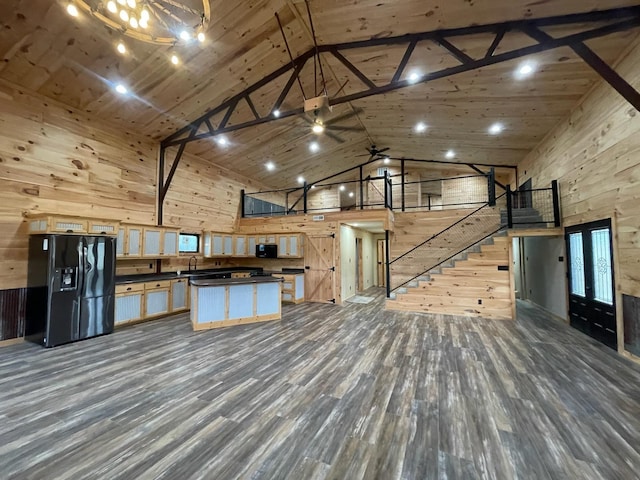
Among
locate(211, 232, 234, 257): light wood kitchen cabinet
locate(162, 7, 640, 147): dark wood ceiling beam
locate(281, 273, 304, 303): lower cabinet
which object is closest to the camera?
locate(162, 7, 640, 147): dark wood ceiling beam

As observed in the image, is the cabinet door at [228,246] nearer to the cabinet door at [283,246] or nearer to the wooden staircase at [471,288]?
the cabinet door at [283,246]

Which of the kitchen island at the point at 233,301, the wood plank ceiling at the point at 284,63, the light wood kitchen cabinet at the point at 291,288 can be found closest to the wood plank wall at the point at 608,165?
the wood plank ceiling at the point at 284,63

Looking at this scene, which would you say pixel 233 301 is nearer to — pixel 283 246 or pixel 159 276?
pixel 159 276

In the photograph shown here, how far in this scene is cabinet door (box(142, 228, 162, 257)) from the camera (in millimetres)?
5797

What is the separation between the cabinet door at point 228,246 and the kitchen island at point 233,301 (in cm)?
242

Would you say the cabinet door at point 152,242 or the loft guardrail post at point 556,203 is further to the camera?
the cabinet door at point 152,242

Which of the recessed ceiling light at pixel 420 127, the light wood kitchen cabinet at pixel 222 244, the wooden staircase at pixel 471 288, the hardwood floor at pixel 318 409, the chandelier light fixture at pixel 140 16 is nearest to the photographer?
the hardwood floor at pixel 318 409

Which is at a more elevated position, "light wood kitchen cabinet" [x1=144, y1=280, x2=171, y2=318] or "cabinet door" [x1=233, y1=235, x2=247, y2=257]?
"cabinet door" [x1=233, y1=235, x2=247, y2=257]

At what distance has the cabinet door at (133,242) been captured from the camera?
5484 mm

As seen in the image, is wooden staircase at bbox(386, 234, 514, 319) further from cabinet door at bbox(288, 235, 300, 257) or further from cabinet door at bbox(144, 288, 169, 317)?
cabinet door at bbox(144, 288, 169, 317)

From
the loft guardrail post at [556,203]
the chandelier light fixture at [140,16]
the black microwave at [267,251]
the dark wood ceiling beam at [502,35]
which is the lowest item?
the black microwave at [267,251]

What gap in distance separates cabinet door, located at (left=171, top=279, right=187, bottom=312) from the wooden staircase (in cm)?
514

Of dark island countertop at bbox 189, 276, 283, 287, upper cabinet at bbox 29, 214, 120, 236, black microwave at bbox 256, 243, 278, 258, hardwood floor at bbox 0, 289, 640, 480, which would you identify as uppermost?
upper cabinet at bbox 29, 214, 120, 236

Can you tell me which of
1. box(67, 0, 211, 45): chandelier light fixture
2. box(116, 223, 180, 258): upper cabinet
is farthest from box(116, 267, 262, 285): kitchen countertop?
box(67, 0, 211, 45): chandelier light fixture
